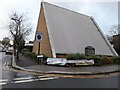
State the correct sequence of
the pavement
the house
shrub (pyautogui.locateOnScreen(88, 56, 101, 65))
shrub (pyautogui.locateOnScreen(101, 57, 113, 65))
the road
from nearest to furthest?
1. the road
2. the pavement
3. shrub (pyautogui.locateOnScreen(88, 56, 101, 65))
4. shrub (pyautogui.locateOnScreen(101, 57, 113, 65))
5. the house

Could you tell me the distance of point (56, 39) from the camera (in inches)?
1284

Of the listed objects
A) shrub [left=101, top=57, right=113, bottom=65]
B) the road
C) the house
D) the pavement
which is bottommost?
the road

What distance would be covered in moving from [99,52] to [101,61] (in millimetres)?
11003

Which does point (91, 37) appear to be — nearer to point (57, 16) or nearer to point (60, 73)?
point (57, 16)

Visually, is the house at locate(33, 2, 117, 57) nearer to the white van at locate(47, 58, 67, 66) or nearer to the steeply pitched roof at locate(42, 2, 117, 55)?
the steeply pitched roof at locate(42, 2, 117, 55)

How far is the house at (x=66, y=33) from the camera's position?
106 feet

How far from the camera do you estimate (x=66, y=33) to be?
3494 centimetres

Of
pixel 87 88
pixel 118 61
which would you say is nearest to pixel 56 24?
pixel 118 61

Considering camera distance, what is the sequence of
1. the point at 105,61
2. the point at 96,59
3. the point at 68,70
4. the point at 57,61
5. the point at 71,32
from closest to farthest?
1. the point at 68,70
2. the point at 57,61
3. the point at 96,59
4. the point at 105,61
5. the point at 71,32

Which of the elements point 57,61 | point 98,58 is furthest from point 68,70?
point 98,58

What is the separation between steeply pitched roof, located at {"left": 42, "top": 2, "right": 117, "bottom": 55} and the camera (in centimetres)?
3284

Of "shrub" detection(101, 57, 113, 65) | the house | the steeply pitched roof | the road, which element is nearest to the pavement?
the road

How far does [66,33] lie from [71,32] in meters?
1.43

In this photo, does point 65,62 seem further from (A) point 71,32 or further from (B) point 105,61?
(A) point 71,32
